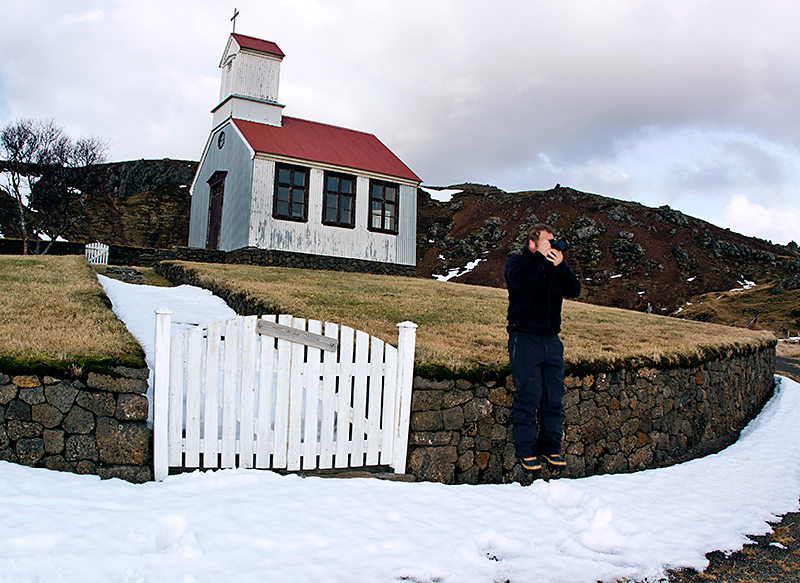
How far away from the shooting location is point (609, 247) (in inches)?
1928

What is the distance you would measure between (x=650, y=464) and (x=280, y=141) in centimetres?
1702

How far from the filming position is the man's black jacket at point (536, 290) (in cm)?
524

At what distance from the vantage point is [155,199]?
57.6m

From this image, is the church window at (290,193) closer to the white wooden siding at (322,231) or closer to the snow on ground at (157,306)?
the white wooden siding at (322,231)

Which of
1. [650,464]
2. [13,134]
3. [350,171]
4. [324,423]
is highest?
[13,134]

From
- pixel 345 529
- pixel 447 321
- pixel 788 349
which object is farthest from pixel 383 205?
pixel 788 349

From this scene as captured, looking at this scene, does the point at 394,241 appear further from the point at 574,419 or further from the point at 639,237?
the point at 639,237

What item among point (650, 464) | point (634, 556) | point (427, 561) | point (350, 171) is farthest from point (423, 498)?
point (350, 171)

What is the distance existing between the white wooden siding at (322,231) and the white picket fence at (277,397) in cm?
1456

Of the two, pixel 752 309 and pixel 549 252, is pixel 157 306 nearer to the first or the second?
pixel 549 252

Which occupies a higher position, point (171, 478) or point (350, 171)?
point (350, 171)

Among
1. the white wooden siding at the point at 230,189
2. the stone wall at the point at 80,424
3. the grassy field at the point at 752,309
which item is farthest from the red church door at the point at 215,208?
the grassy field at the point at 752,309

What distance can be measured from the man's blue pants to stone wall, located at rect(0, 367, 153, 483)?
3238 mm

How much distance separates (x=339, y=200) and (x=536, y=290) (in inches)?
623
